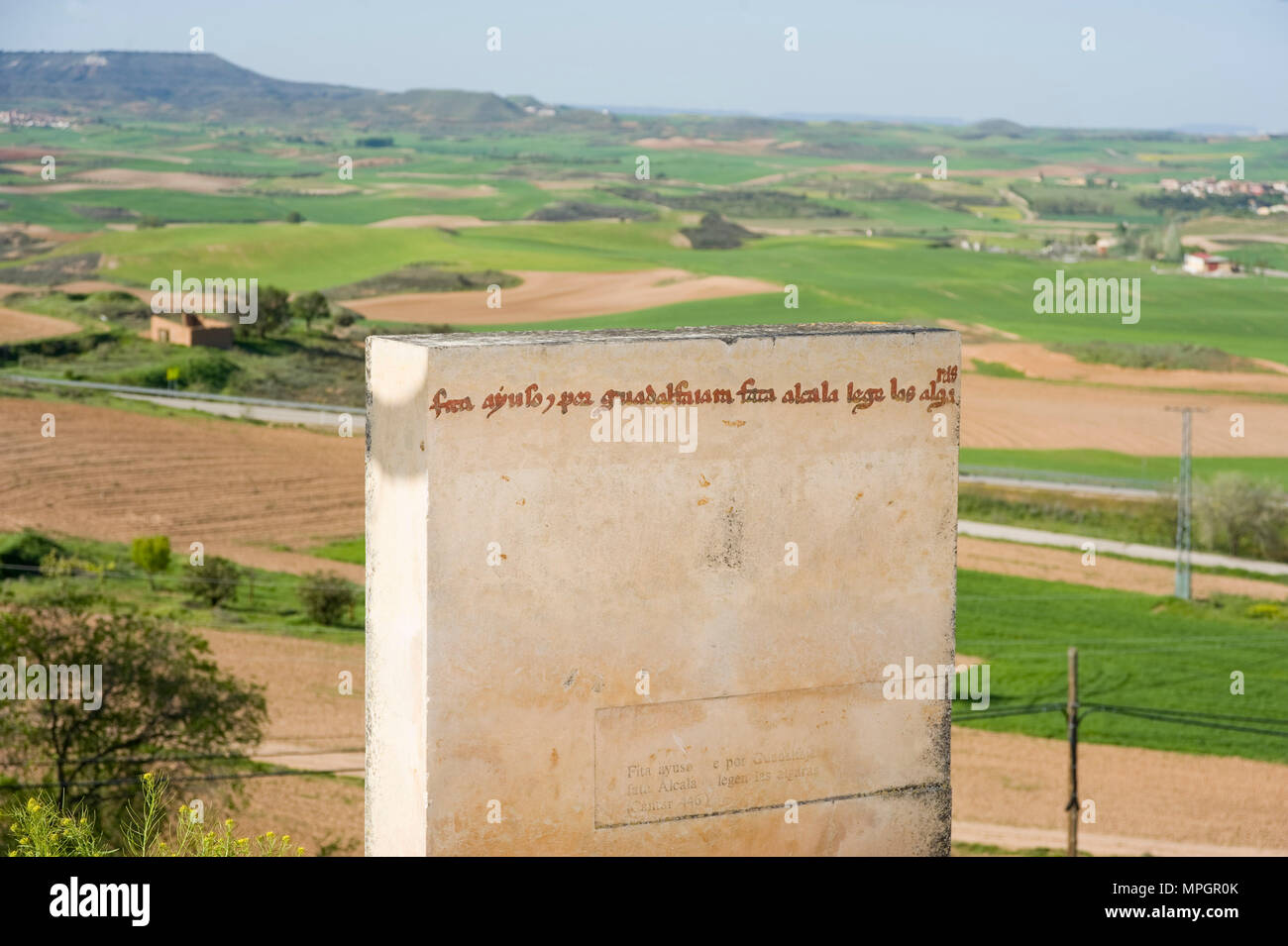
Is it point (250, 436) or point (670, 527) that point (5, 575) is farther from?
point (670, 527)

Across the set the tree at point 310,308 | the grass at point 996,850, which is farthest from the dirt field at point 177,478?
the grass at point 996,850

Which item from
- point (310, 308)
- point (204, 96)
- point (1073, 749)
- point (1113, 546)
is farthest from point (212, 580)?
point (204, 96)

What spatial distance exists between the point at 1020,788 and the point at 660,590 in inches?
657

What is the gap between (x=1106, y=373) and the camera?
46.7 meters

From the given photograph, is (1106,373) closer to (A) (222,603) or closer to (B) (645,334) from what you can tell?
(A) (222,603)

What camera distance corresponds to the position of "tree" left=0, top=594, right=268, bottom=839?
56.7 ft

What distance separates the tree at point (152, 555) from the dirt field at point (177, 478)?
2.32 metres

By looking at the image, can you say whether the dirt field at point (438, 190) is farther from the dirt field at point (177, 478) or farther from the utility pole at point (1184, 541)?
the utility pole at point (1184, 541)

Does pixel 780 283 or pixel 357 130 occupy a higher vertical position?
pixel 357 130

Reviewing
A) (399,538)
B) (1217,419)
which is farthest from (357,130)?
A: (399,538)

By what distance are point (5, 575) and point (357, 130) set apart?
88.5 m

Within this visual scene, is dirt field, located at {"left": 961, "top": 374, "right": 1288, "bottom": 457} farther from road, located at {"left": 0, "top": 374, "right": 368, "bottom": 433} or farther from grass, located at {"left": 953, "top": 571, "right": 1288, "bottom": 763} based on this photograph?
road, located at {"left": 0, "top": 374, "right": 368, "bottom": 433}

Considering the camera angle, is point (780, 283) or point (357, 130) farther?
point (357, 130)
